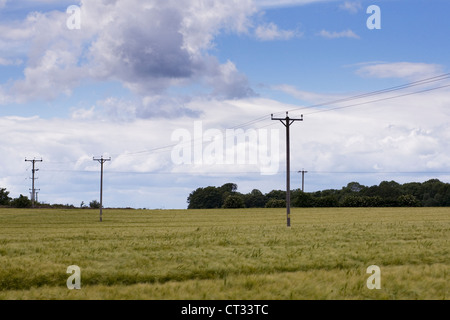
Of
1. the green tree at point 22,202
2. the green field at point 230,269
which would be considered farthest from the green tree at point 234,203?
the green field at point 230,269

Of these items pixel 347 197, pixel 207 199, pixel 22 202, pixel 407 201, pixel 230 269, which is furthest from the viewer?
pixel 207 199

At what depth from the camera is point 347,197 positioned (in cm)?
13700

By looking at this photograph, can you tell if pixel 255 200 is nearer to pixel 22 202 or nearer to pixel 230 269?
pixel 22 202

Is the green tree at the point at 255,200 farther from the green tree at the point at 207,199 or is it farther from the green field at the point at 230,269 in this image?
the green field at the point at 230,269

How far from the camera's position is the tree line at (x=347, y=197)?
439ft

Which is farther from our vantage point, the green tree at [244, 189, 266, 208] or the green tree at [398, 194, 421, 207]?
the green tree at [244, 189, 266, 208]

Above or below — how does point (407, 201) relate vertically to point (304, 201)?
above

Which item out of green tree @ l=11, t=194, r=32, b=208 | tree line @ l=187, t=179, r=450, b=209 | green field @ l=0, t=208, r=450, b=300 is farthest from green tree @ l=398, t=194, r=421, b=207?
Result: green field @ l=0, t=208, r=450, b=300

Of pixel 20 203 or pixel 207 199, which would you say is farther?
pixel 207 199

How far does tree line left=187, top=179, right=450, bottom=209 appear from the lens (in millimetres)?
133863

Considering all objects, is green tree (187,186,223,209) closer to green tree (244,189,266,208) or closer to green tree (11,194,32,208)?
green tree (244,189,266,208)

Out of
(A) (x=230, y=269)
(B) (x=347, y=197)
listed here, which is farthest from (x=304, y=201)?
(A) (x=230, y=269)
